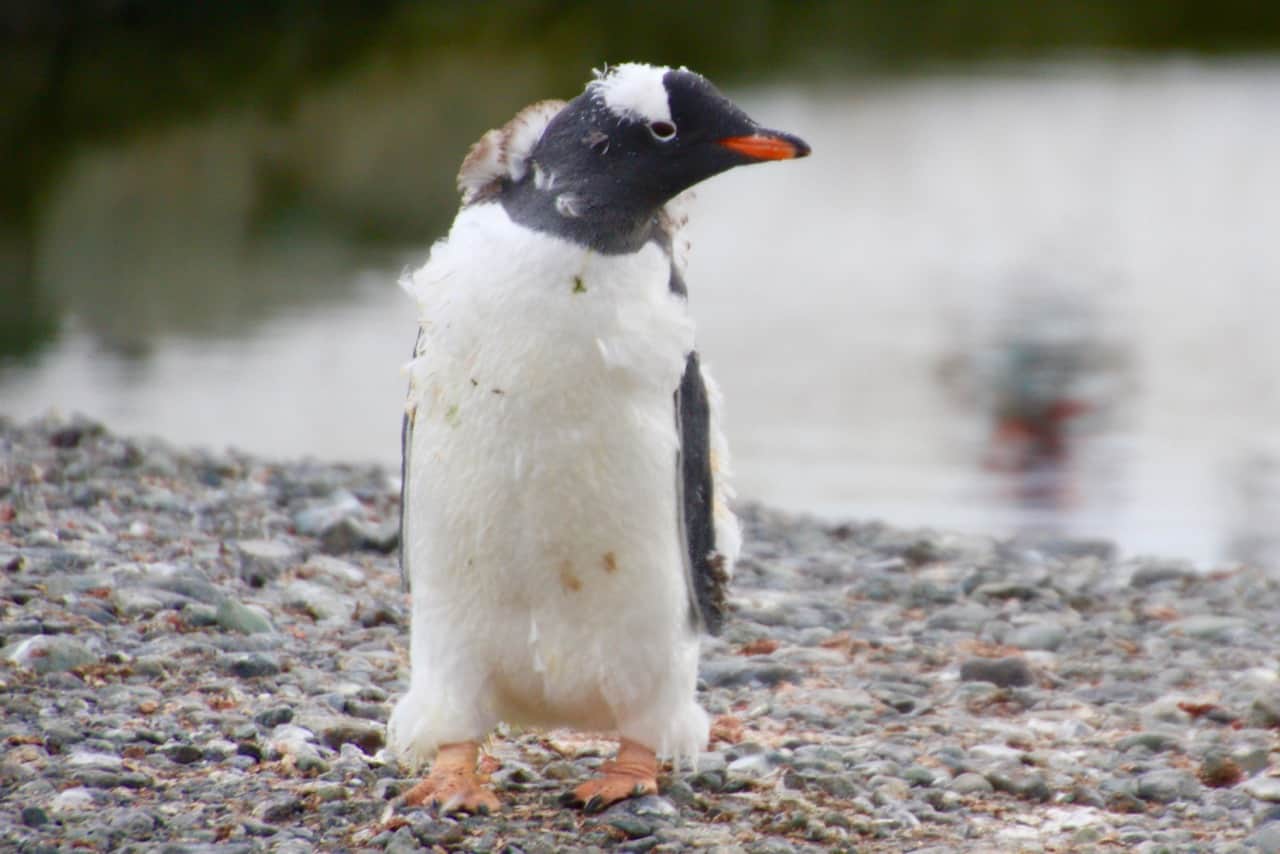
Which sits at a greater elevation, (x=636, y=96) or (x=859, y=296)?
(x=859, y=296)

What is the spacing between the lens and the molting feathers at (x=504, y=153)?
3.57 metres

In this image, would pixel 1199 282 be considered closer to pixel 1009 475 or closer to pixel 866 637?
pixel 1009 475

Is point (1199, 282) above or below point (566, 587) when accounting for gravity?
above

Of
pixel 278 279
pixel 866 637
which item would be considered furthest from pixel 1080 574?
pixel 278 279

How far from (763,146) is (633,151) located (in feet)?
0.80

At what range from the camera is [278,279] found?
15.4 meters

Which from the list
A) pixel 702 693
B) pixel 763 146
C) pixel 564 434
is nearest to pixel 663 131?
pixel 763 146

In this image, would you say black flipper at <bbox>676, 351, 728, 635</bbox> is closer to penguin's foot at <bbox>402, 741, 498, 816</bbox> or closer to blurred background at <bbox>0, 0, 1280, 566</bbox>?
penguin's foot at <bbox>402, 741, 498, 816</bbox>

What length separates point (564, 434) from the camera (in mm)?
3443

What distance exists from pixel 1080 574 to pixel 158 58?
22407 mm

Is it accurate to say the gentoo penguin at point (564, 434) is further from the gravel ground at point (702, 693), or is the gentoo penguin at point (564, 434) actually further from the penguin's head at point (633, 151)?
the gravel ground at point (702, 693)

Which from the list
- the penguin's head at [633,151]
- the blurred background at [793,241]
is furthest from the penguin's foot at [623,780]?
the blurred background at [793,241]

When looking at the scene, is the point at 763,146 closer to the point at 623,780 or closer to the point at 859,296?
the point at 623,780

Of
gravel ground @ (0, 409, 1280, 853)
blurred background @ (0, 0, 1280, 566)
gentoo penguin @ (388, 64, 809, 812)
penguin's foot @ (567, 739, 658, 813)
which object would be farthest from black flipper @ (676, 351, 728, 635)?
blurred background @ (0, 0, 1280, 566)
